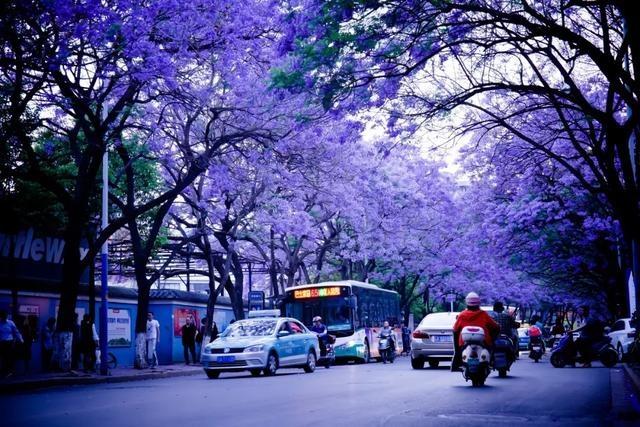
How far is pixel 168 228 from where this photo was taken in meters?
35.2

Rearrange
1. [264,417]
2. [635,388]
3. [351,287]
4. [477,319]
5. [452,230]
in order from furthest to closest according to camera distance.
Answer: [452,230]
[351,287]
[477,319]
[635,388]
[264,417]

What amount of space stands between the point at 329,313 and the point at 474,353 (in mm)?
17262

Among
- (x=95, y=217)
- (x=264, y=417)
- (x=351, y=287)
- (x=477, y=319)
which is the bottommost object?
(x=264, y=417)

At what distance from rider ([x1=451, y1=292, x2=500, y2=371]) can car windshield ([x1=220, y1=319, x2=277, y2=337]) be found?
26.7 ft

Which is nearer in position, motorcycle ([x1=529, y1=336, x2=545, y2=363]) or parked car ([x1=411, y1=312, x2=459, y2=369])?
parked car ([x1=411, y1=312, x2=459, y2=369])

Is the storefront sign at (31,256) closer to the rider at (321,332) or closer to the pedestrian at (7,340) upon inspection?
the pedestrian at (7,340)

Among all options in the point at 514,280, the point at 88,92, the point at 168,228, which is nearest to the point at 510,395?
the point at 88,92

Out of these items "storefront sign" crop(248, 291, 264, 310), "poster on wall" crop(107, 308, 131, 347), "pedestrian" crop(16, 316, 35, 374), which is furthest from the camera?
"storefront sign" crop(248, 291, 264, 310)

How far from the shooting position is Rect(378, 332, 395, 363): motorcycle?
31766 millimetres

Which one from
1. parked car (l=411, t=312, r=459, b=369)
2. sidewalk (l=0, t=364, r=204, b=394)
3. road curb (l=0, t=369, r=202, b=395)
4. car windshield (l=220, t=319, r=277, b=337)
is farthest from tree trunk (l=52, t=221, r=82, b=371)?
parked car (l=411, t=312, r=459, b=369)

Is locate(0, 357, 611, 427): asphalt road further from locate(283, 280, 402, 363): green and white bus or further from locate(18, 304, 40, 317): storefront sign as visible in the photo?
locate(283, 280, 402, 363): green and white bus

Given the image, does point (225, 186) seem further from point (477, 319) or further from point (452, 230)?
point (452, 230)

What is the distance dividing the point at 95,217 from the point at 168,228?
592cm

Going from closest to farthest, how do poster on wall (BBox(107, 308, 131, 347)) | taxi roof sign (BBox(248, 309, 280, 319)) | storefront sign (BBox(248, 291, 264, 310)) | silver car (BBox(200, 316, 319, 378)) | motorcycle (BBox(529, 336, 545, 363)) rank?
silver car (BBox(200, 316, 319, 378)) < motorcycle (BBox(529, 336, 545, 363)) < poster on wall (BBox(107, 308, 131, 347)) < taxi roof sign (BBox(248, 309, 280, 319)) < storefront sign (BBox(248, 291, 264, 310))
